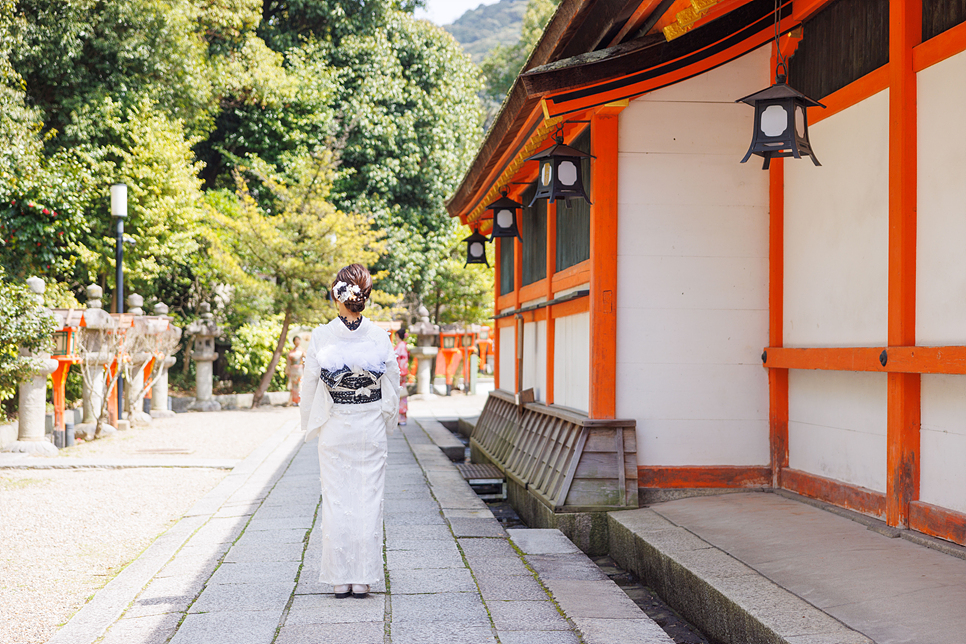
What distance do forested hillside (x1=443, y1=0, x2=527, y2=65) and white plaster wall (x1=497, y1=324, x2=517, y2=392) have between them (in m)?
97.3

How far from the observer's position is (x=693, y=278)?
593cm

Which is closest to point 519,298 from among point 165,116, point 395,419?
point 395,419

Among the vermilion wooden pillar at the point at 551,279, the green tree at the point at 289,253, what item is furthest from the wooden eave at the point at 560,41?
the green tree at the point at 289,253

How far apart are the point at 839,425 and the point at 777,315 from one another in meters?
1.01

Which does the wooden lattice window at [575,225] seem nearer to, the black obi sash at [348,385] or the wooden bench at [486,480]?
the wooden bench at [486,480]

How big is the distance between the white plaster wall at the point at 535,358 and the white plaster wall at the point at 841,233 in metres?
2.88

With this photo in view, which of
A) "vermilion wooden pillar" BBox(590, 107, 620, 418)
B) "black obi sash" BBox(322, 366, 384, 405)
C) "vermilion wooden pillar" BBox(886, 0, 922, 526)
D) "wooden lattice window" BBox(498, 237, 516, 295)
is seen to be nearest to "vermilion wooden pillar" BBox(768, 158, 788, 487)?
"vermilion wooden pillar" BBox(590, 107, 620, 418)

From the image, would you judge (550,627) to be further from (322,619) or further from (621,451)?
(621,451)

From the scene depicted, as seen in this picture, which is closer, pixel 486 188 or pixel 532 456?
pixel 532 456

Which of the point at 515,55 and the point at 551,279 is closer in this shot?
the point at 551,279

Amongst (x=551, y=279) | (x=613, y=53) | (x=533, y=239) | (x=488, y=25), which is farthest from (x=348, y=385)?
(x=488, y=25)

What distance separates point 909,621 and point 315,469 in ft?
20.3

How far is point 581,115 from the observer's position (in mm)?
5848

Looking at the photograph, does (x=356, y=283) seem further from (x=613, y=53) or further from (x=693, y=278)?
(x=693, y=278)
